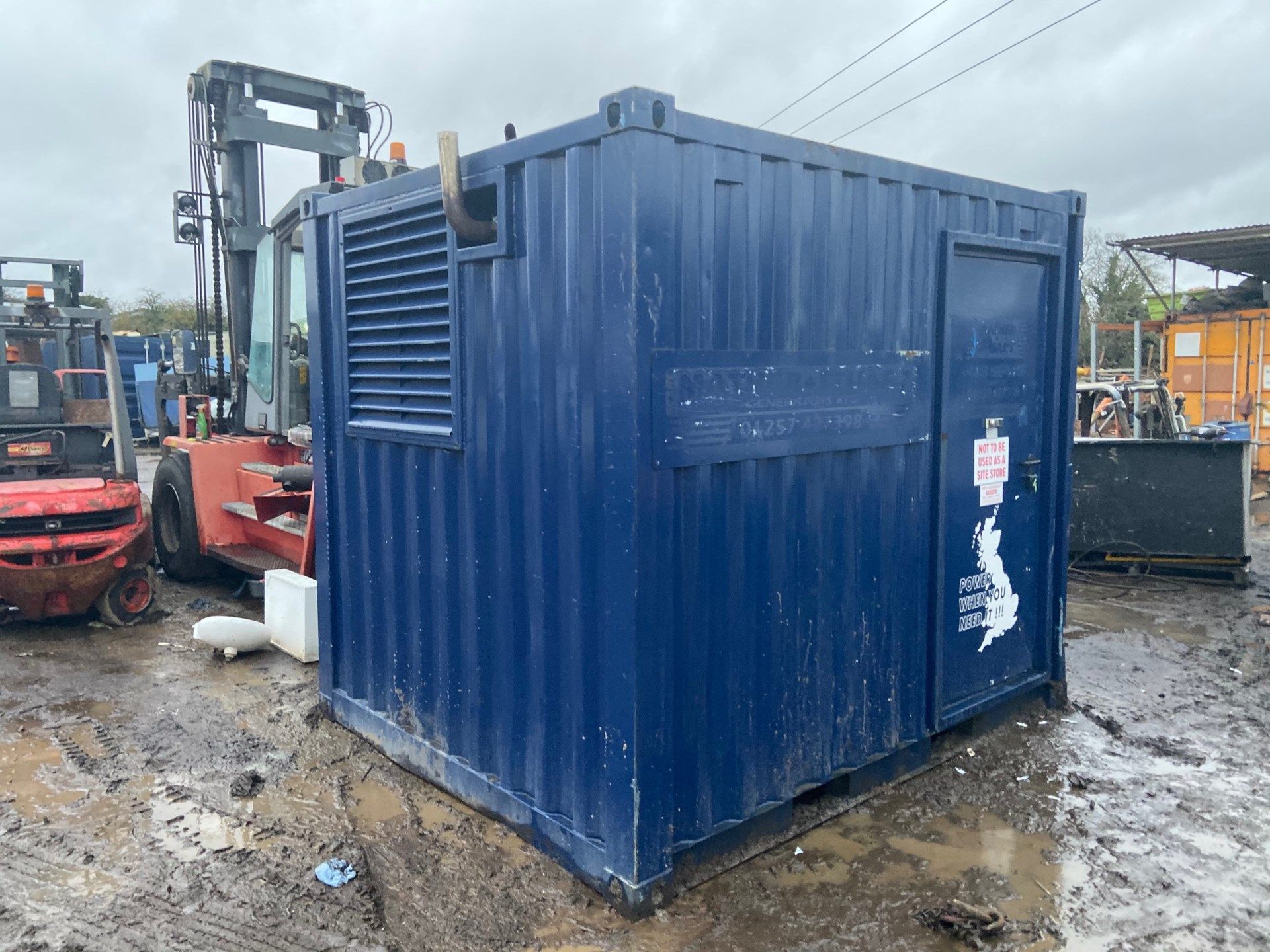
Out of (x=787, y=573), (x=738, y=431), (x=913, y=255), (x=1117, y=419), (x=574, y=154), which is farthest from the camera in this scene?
(x=1117, y=419)

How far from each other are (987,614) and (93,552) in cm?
557

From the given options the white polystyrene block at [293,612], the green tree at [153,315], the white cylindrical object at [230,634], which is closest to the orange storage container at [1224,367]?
the white polystyrene block at [293,612]

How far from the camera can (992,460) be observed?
463cm

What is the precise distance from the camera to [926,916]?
10.7 ft

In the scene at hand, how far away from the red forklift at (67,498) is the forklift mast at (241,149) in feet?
3.48

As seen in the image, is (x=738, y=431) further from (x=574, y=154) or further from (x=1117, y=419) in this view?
(x=1117, y=419)

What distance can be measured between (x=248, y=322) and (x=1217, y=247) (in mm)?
13169

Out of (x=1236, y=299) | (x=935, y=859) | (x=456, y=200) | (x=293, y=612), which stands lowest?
(x=935, y=859)

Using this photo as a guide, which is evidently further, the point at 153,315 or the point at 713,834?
the point at 153,315

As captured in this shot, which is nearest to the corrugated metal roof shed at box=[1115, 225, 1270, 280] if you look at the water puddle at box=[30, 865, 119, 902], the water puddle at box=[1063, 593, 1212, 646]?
the water puddle at box=[1063, 593, 1212, 646]

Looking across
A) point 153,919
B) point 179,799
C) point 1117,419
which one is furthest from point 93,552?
point 1117,419

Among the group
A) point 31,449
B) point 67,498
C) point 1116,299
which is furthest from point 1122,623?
point 1116,299

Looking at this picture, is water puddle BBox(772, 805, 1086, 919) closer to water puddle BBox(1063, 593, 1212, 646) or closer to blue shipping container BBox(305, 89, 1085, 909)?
blue shipping container BBox(305, 89, 1085, 909)

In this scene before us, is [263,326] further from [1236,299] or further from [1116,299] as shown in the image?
[1116,299]
